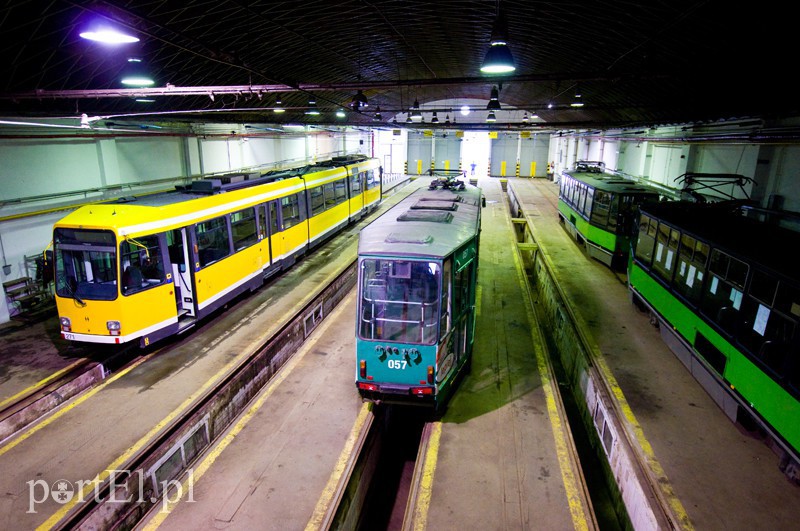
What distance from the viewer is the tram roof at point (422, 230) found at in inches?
Result: 264

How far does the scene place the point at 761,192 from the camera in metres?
11.9

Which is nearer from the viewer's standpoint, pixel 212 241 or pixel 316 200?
pixel 212 241

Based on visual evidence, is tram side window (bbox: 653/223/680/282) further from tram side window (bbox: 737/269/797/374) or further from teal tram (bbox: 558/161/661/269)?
tram side window (bbox: 737/269/797/374)

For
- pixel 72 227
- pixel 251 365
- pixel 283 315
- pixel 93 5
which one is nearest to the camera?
pixel 93 5

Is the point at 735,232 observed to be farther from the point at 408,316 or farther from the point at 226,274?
the point at 226,274

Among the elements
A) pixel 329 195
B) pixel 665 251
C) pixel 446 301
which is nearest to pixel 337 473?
pixel 446 301

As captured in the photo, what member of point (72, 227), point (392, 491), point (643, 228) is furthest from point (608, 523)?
point (72, 227)

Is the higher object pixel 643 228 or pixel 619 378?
pixel 643 228

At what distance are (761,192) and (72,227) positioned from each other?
50.8ft

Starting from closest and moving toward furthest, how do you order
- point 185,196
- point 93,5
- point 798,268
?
point 798,268 → point 93,5 → point 185,196

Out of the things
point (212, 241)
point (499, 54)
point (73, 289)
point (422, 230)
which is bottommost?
point (73, 289)

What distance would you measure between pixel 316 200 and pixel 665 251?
1082cm

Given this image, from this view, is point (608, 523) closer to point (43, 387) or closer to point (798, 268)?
point (798, 268)

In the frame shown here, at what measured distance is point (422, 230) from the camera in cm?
747
